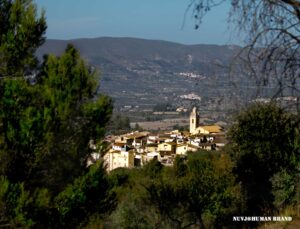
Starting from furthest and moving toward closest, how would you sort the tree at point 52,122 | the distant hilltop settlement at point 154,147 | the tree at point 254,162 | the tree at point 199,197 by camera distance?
1. the distant hilltop settlement at point 154,147
2. the tree at point 254,162
3. the tree at point 199,197
4. the tree at point 52,122

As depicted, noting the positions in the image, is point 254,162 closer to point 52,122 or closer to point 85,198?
point 85,198

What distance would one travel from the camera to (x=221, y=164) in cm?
1523

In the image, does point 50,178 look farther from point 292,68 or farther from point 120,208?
point 292,68

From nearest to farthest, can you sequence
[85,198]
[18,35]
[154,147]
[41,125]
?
[41,125] < [85,198] < [18,35] < [154,147]

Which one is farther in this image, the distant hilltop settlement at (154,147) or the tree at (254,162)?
the distant hilltop settlement at (154,147)

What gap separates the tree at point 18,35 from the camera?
8086 millimetres

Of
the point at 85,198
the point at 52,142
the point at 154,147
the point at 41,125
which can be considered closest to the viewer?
the point at 41,125

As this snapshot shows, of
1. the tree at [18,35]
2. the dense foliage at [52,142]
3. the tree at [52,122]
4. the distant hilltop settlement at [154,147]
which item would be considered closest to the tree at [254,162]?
the dense foliage at [52,142]

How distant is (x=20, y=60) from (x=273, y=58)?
6.15 meters

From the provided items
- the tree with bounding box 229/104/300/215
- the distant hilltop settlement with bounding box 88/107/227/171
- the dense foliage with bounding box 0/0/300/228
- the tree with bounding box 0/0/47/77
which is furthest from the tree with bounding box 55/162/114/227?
the distant hilltop settlement with bounding box 88/107/227/171

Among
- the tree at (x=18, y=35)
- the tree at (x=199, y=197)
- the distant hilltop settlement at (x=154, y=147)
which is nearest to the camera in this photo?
the tree at (x=18, y=35)

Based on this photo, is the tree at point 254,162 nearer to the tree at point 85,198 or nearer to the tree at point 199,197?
the tree at point 199,197

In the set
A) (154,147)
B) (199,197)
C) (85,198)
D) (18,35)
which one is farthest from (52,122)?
(154,147)

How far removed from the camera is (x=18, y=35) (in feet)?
27.0
